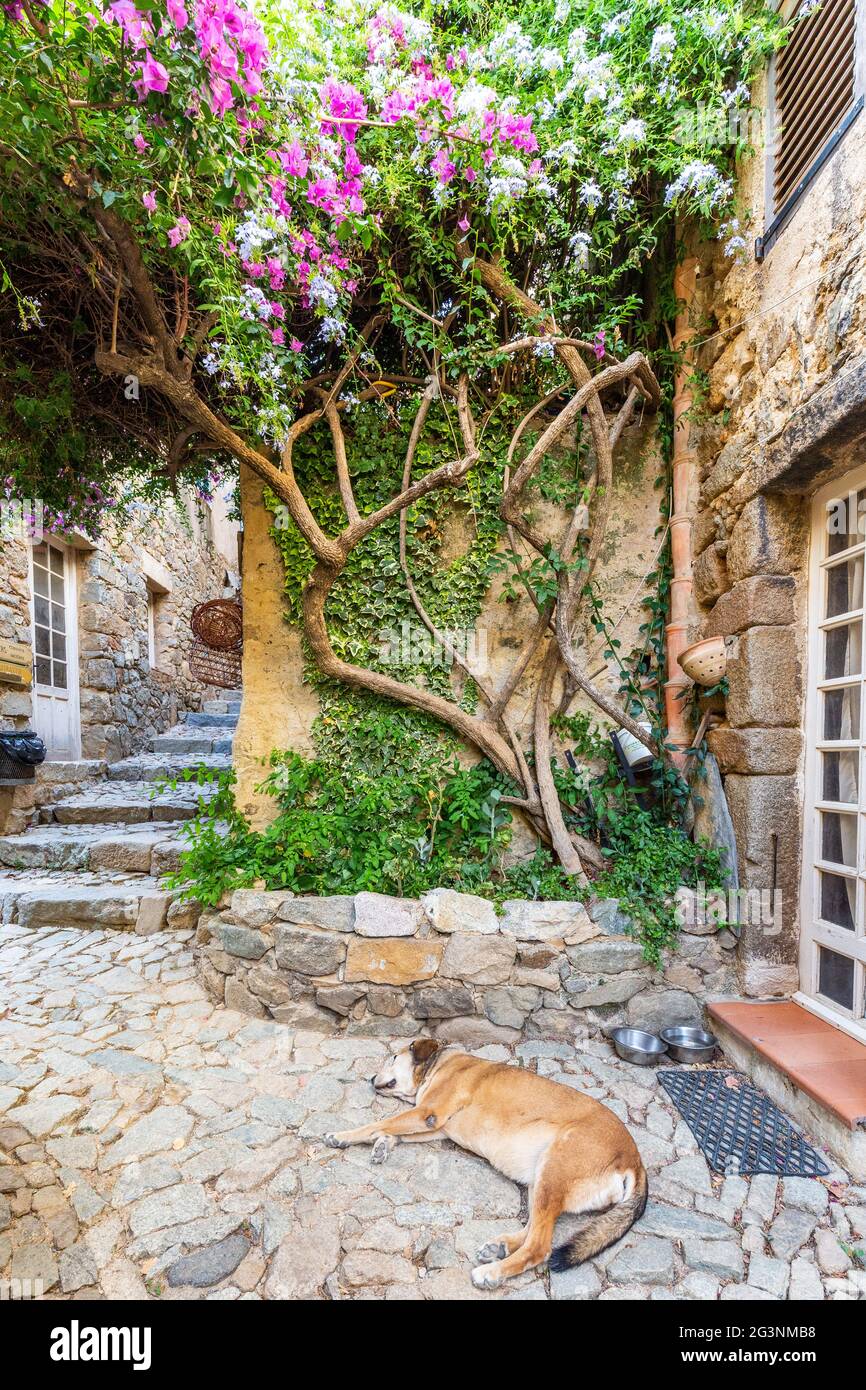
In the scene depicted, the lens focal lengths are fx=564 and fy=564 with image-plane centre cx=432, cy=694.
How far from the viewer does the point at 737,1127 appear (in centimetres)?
197

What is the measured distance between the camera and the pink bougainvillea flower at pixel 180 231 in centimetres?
205

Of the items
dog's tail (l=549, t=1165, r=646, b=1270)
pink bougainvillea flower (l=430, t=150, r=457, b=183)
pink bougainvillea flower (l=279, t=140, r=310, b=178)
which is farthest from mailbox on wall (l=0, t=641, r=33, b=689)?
dog's tail (l=549, t=1165, r=646, b=1270)

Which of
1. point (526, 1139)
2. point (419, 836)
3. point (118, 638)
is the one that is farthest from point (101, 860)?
point (526, 1139)

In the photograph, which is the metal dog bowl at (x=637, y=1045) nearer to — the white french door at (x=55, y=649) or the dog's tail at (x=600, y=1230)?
the dog's tail at (x=600, y=1230)

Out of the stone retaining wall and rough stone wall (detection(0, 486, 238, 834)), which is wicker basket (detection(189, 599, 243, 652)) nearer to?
rough stone wall (detection(0, 486, 238, 834))

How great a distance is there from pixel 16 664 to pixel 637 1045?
4951 mm

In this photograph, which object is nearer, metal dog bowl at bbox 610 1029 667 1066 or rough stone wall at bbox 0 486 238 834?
metal dog bowl at bbox 610 1029 667 1066

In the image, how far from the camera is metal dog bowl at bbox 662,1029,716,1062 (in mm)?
2326

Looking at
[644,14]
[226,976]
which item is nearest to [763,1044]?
[226,976]

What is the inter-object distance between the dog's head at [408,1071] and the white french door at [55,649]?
4344 millimetres

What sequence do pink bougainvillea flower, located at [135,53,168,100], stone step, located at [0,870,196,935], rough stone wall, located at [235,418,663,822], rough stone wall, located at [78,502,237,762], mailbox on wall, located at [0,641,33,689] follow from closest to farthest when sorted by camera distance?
pink bougainvillea flower, located at [135,53,168,100] < rough stone wall, located at [235,418,663,822] < stone step, located at [0,870,196,935] < mailbox on wall, located at [0,641,33,689] < rough stone wall, located at [78,502,237,762]

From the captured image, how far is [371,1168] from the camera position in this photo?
177 centimetres

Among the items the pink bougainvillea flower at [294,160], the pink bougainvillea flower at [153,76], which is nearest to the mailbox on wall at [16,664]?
the pink bougainvillea flower at [294,160]

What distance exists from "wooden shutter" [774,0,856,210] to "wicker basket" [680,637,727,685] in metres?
1.82
